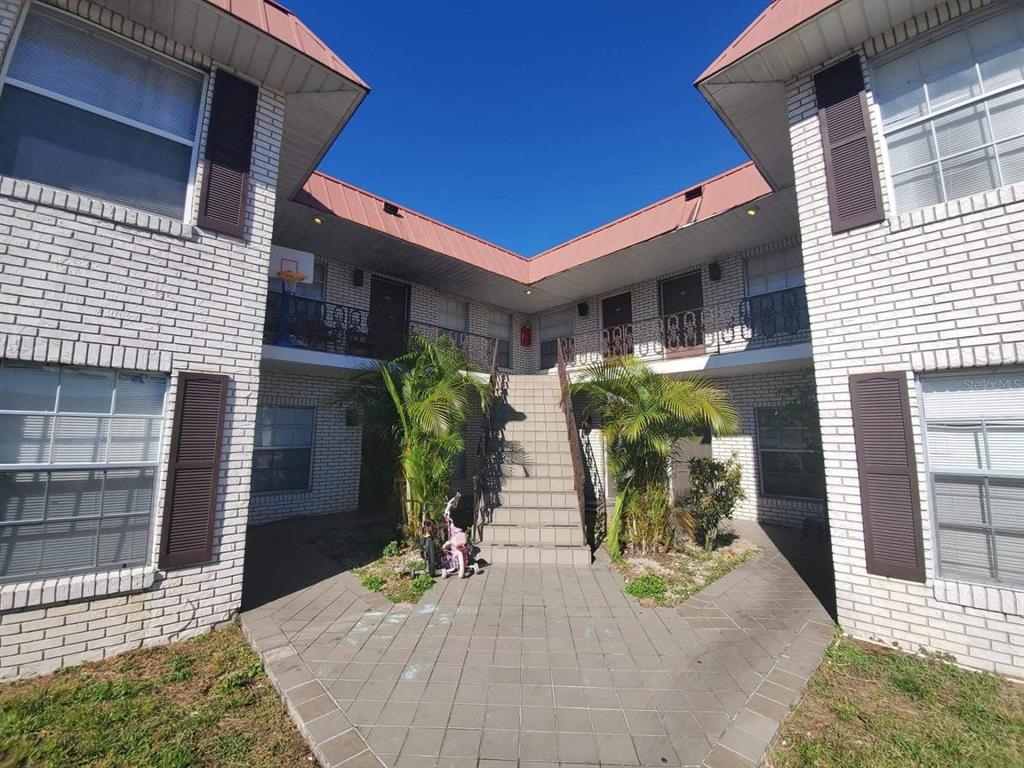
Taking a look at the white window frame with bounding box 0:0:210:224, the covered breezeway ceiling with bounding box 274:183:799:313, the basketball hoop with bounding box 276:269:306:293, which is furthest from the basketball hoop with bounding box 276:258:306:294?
the white window frame with bounding box 0:0:210:224

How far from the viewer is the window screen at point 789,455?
8.17m

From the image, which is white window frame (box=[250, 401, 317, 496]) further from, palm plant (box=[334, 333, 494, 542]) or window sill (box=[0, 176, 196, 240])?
window sill (box=[0, 176, 196, 240])

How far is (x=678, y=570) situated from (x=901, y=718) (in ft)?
9.95

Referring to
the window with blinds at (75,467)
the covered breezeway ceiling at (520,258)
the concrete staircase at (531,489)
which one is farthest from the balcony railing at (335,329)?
Answer: the window with blinds at (75,467)

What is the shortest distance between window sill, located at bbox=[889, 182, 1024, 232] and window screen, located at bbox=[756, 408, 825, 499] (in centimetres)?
492

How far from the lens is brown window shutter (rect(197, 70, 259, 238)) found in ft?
14.9

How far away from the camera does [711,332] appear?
9.59 meters

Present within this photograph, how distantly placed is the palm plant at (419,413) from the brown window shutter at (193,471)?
2.47 metres

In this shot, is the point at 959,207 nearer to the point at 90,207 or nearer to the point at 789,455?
the point at 789,455

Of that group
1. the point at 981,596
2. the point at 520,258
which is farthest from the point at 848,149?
the point at 520,258

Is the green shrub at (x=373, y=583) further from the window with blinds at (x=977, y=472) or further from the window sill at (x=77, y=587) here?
the window with blinds at (x=977, y=472)

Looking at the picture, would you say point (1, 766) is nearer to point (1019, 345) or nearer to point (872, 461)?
point (872, 461)

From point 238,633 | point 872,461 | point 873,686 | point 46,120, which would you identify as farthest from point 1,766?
point 872,461

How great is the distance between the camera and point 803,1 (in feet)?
14.4
